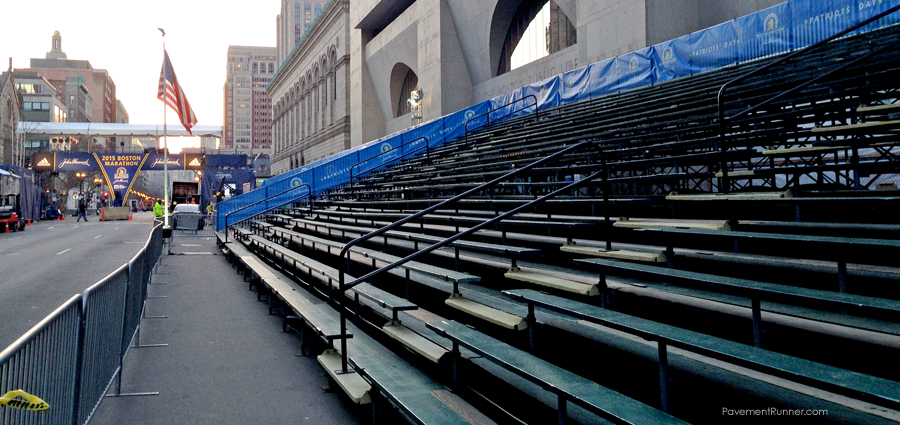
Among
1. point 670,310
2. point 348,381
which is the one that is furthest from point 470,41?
point 670,310

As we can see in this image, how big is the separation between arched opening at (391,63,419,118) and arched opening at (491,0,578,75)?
1172 centimetres

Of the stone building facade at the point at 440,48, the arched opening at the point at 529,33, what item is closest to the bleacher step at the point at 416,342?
the stone building facade at the point at 440,48

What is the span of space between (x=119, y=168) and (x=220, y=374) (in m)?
40.3

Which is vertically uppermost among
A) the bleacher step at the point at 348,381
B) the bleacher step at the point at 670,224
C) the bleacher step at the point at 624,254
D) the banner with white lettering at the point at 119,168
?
the banner with white lettering at the point at 119,168

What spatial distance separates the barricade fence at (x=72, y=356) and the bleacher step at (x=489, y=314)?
2.98 meters

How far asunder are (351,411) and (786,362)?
349 cm

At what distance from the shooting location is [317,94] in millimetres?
59531

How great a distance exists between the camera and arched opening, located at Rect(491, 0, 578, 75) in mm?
25134

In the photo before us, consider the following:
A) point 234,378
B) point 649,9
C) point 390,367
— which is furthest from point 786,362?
point 649,9

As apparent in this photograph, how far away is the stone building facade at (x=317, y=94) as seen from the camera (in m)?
49.8

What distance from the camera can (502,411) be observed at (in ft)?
12.8

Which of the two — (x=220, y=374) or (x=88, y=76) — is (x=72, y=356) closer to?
(x=220, y=374)

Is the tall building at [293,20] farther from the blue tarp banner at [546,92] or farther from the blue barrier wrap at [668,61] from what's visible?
the blue tarp banner at [546,92]

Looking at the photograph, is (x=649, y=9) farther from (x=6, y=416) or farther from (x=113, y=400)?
(x=6, y=416)
